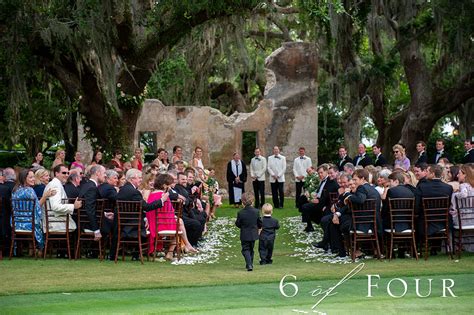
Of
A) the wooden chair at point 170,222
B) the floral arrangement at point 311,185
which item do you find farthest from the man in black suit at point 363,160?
the wooden chair at point 170,222

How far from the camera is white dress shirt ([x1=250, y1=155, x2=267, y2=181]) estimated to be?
2597 centimetres

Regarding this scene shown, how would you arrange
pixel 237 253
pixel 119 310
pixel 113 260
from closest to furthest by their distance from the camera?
pixel 119 310 → pixel 113 260 → pixel 237 253

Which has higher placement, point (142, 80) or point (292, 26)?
point (292, 26)

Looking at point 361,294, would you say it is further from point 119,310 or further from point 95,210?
point 95,210

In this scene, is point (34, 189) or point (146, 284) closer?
point (146, 284)

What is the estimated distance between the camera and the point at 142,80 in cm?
2334

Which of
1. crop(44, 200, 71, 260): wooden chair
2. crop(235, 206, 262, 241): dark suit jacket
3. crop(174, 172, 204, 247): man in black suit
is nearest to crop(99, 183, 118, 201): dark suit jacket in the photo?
crop(44, 200, 71, 260): wooden chair

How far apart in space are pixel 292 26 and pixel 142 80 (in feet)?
43.9

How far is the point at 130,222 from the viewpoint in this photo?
1557 cm

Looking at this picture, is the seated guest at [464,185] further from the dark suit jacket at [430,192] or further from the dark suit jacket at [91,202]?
the dark suit jacket at [91,202]

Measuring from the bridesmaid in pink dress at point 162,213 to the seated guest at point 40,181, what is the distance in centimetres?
181

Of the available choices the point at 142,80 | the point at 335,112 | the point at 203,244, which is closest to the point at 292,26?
the point at 335,112

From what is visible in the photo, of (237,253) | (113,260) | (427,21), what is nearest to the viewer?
(113,260)

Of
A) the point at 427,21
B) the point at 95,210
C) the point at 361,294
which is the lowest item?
the point at 361,294
